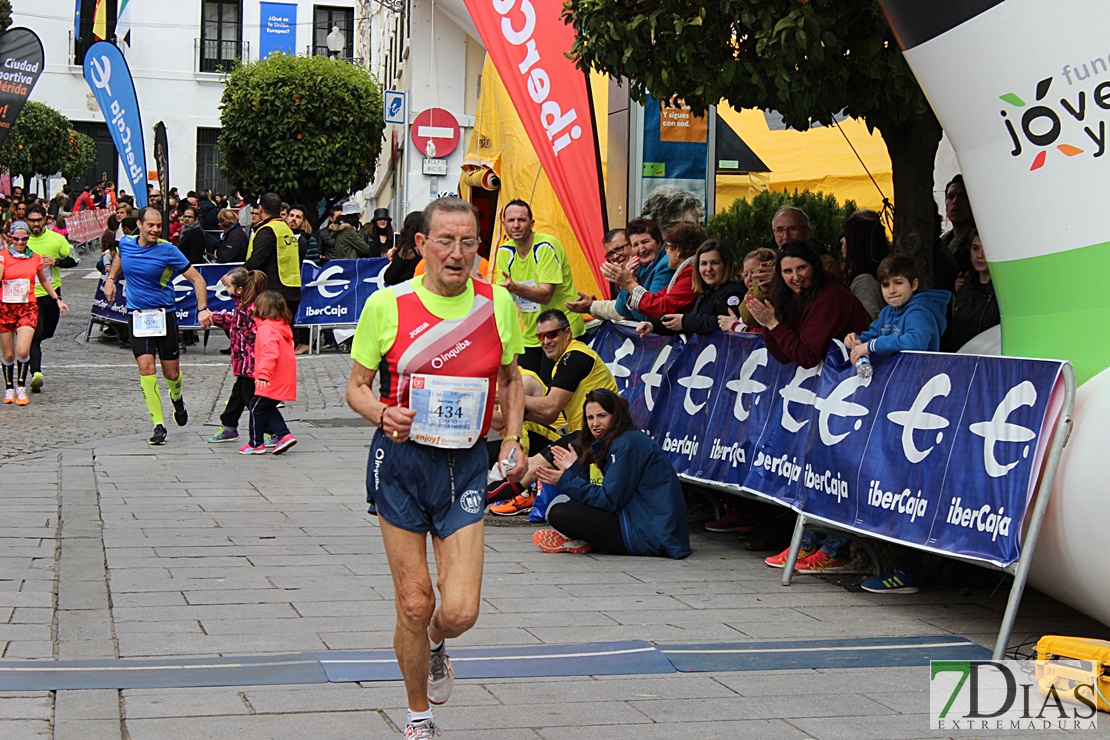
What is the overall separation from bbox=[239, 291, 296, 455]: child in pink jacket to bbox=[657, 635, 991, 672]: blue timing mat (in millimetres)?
6681

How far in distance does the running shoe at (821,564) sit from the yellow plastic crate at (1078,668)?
225 cm

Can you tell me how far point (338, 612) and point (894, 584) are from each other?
2.82 metres

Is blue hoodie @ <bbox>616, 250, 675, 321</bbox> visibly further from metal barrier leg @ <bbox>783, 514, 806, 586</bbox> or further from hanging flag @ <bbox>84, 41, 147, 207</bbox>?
hanging flag @ <bbox>84, 41, 147, 207</bbox>

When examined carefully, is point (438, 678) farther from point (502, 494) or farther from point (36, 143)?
point (36, 143)

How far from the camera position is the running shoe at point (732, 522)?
30.3 ft

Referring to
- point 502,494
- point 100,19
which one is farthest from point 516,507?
point 100,19

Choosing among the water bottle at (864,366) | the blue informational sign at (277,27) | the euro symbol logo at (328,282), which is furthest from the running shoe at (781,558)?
the blue informational sign at (277,27)

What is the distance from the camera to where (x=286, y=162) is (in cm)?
3206

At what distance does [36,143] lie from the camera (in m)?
48.8

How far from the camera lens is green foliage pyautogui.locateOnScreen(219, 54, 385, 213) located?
32.2 meters

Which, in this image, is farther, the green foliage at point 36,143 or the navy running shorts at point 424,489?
the green foliage at point 36,143

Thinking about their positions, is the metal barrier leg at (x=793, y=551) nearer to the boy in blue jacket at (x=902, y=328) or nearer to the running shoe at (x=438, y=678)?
the boy in blue jacket at (x=902, y=328)

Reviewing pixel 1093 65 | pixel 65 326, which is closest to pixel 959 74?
pixel 1093 65

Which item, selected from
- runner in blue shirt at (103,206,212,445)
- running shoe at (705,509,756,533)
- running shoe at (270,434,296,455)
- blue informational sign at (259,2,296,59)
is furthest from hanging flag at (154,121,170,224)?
blue informational sign at (259,2,296,59)
